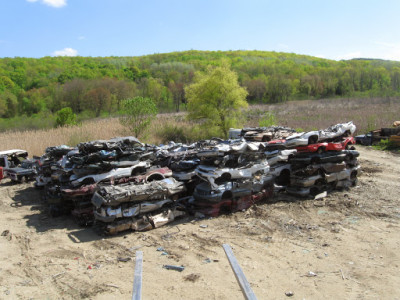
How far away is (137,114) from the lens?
20281 mm

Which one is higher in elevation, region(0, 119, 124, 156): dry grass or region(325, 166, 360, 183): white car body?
region(0, 119, 124, 156): dry grass

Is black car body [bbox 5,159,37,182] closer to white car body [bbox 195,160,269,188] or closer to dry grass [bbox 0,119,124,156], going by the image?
dry grass [bbox 0,119,124,156]

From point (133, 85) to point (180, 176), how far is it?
158 feet

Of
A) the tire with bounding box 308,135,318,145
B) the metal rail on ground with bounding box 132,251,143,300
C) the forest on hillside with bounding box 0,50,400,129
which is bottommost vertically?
the metal rail on ground with bounding box 132,251,143,300

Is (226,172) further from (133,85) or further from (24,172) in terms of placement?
(133,85)

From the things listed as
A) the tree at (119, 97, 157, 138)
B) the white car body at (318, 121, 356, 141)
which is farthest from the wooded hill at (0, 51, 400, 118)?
the white car body at (318, 121, 356, 141)

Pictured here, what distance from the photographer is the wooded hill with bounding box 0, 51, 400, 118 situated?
47844mm

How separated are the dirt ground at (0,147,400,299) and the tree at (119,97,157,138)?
11.1 meters

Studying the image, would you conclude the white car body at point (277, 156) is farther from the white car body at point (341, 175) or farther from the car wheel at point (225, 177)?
the car wheel at point (225, 177)

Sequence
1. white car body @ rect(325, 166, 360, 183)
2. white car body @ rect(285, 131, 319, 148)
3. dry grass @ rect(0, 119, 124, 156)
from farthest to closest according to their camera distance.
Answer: dry grass @ rect(0, 119, 124, 156) < white car body @ rect(325, 166, 360, 183) < white car body @ rect(285, 131, 319, 148)

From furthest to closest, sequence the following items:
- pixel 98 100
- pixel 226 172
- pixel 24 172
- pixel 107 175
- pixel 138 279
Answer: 1. pixel 98 100
2. pixel 24 172
3. pixel 107 175
4. pixel 226 172
5. pixel 138 279

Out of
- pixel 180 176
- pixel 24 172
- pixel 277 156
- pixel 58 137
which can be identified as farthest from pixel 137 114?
pixel 277 156

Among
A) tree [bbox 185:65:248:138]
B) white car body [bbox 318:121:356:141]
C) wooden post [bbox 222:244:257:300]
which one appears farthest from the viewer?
tree [bbox 185:65:248:138]

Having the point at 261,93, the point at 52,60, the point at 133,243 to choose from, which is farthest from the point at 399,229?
the point at 52,60
